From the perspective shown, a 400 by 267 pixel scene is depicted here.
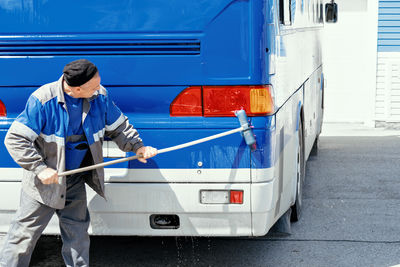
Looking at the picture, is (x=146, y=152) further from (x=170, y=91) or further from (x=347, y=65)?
(x=347, y=65)

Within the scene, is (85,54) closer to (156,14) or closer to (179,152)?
(156,14)

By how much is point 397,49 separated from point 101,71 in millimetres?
11023

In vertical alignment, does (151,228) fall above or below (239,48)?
below

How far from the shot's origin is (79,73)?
479 centimetres

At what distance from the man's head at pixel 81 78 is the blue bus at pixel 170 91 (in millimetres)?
483

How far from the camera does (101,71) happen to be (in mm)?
5355

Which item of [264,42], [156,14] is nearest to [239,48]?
[264,42]

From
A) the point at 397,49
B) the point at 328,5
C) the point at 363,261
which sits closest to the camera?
the point at 363,261

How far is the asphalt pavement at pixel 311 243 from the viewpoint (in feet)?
20.4

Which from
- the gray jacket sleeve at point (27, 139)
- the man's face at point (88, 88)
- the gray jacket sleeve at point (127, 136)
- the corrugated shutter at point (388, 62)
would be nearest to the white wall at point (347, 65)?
the corrugated shutter at point (388, 62)

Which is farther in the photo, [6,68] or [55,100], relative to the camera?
[6,68]

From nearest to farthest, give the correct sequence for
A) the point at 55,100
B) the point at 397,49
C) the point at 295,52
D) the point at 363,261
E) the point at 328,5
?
the point at 55,100 < the point at 363,261 < the point at 295,52 < the point at 328,5 < the point at 397,49

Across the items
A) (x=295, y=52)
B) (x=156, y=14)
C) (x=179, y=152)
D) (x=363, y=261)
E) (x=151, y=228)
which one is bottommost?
(x=363, y=261)

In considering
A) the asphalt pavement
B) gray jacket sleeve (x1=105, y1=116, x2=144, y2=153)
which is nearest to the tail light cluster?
gray jacket sleeve (x1=105, y1=116, x2=144, y2=153)
